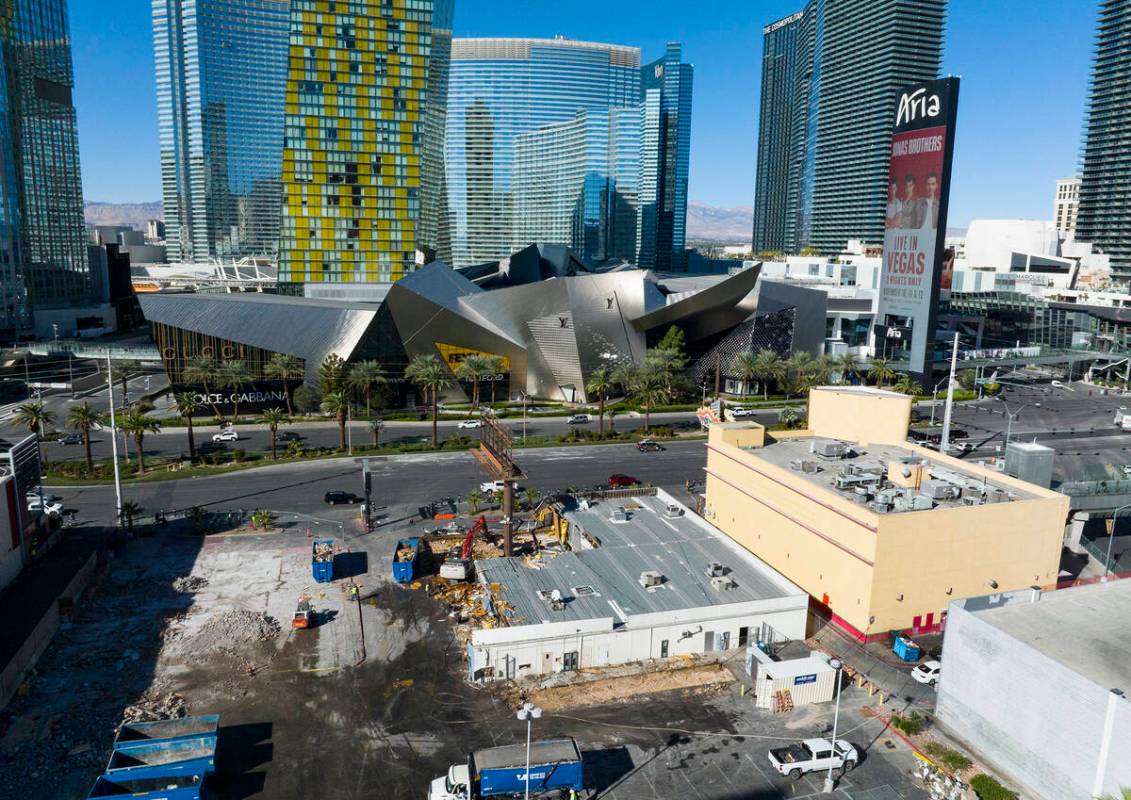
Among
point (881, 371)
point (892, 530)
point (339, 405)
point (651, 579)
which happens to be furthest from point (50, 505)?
point (881, 371)

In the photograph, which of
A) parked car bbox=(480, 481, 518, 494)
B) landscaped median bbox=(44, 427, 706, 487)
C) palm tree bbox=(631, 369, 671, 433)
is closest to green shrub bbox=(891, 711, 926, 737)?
parked car bbox=(480, 481, 518, 494)

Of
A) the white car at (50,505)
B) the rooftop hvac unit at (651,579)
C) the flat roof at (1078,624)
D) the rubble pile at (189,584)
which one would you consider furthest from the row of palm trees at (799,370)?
the white car at (50,505)

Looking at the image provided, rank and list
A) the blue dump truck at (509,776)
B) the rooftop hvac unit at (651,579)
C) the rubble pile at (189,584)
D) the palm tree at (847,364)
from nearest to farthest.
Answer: the blue dump truck at (509,776)
the rooftop hvac unit at (651,579)
the rubble pile at (189,584)
the palm tree at (847,364)

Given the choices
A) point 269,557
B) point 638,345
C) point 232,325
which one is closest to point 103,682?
point 269,557

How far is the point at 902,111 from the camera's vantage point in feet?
276

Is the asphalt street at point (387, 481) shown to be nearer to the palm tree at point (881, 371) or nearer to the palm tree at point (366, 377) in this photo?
the palm tree at point (366, 377)

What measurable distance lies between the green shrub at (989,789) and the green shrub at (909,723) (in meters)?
2.70

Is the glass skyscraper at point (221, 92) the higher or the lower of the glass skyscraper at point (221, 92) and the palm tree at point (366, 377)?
the higher

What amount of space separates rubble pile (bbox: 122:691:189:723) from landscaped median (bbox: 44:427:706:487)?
31047 millimetres

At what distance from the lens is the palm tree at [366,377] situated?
241ft

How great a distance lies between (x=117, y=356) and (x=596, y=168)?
445ft

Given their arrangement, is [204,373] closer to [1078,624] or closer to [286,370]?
[286,370]

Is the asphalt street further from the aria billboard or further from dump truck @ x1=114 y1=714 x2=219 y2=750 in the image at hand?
the aria billboard

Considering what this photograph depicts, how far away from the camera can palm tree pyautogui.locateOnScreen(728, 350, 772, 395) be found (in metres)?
87.9
